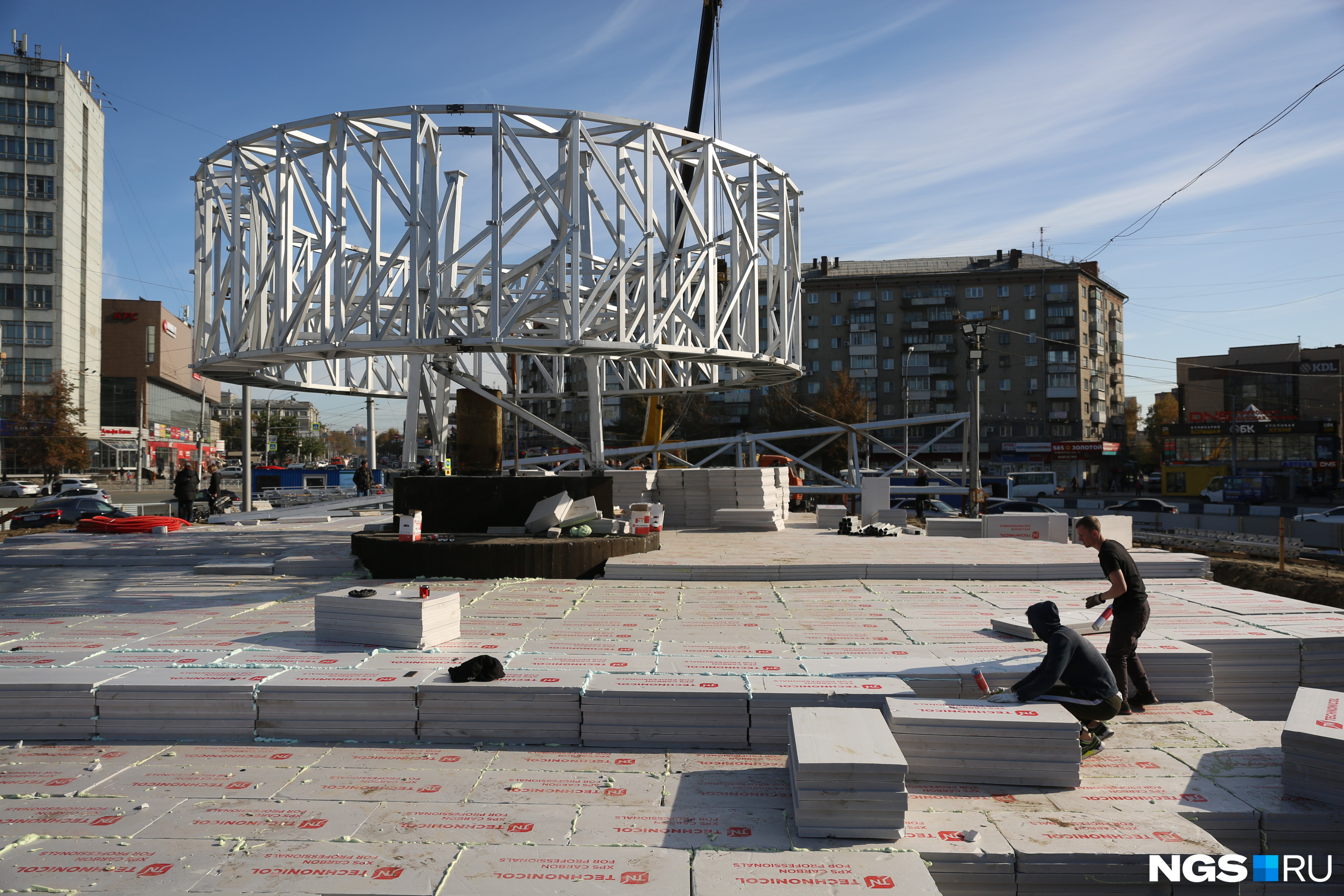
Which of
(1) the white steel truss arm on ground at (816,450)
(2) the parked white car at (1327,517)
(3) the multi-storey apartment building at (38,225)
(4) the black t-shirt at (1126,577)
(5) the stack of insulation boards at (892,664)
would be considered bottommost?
(2) the parked white car at (1327,517)

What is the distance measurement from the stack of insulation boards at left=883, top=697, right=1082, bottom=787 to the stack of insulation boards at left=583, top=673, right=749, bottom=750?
5.07 feet

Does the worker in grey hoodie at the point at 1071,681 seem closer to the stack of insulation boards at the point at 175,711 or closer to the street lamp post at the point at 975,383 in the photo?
the stack of insulation boards at the point at 175,711

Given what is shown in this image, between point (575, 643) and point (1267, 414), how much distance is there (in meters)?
76.8

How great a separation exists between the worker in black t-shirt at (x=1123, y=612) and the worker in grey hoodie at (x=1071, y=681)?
84 centimetres

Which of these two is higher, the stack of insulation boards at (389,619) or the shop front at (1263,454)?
the shop front at (1263,454)

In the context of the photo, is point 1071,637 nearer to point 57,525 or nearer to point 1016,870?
point 1016,870

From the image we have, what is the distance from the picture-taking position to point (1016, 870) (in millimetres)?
5688

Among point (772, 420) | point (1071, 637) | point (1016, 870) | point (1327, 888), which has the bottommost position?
point (1327, 888)

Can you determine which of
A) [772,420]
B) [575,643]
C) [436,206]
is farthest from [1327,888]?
[772,420]

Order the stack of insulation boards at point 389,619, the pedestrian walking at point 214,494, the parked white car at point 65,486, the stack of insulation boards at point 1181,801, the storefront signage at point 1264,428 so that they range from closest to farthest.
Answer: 1. the stack of insulation boards at point 1181,801
2. the stack of insulation boards at point 389,619
3. the pedestrian walking at point 214,494
4. the parked white car at point 65,486
5. the storefront signage at point 1264,428

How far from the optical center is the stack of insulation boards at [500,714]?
8.02 m

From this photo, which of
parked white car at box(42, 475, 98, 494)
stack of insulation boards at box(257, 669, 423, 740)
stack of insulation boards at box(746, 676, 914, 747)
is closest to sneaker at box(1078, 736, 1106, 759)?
stack of insulation boards at box(746, 676, 914, 747)

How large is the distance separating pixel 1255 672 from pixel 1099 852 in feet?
21.0

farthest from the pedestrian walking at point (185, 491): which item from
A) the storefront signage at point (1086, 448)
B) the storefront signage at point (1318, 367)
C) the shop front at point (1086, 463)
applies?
the storefront signage at point (1318, 367)
